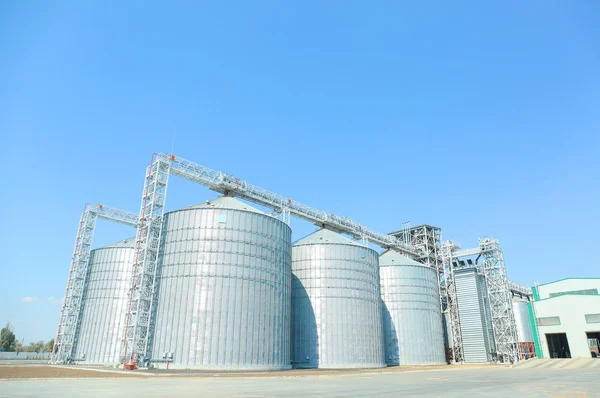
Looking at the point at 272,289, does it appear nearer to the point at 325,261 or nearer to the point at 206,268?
the point at 206,268

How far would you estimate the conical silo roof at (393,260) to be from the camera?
68125 millimetres

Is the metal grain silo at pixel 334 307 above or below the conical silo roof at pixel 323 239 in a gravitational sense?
below

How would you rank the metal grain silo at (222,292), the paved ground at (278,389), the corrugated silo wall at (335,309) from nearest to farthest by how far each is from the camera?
the paved ground at (278,389)
the metal grain silo at (222,292)
the corrugated silo wall at (335,309)

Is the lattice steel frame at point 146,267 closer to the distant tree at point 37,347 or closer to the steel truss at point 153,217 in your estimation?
the steel truss at point 153,217

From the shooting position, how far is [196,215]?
140 feet

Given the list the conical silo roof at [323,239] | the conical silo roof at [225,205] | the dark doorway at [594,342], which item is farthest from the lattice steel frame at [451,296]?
the conical silo roof at [225,205]

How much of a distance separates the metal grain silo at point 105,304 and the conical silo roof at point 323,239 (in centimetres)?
2471

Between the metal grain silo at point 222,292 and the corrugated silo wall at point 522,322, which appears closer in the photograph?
the metal grain silo at point 222,292

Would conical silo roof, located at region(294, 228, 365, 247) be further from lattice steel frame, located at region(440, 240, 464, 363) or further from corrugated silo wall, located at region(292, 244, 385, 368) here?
lattice steel frame, located at region(440, 240, 464, 363)

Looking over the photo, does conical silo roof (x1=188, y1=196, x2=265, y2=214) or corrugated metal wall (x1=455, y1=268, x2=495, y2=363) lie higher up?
conical silo roof (x1=188, y1=196, x2=265, y2=214)

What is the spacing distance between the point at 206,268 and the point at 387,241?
42.8 m

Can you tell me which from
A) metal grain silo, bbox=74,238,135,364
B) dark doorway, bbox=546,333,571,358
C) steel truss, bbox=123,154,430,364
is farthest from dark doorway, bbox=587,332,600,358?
metal grain silo, bbox=74,238,135,364

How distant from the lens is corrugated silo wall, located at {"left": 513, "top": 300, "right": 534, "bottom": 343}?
288 ft

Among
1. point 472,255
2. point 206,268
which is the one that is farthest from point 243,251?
point 472,255
